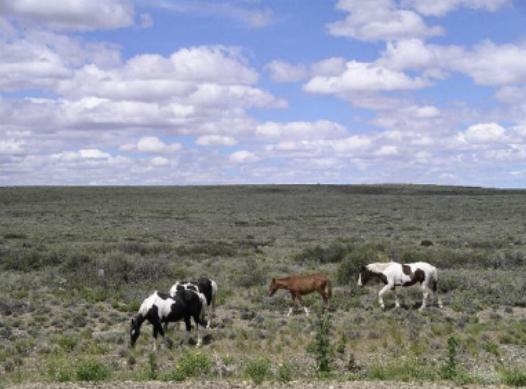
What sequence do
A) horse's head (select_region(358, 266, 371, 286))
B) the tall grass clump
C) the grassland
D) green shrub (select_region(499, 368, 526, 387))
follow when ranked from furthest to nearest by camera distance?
horse's head (select_region(358, 266, 371, 286))
the grassland
the tall grass clump
green shrub (select_region(499, 368, 526, 387))

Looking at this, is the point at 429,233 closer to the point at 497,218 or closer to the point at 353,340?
the point at 497,218

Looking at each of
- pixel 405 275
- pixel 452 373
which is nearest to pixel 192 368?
pixel 452 373

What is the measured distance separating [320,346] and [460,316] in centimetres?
710

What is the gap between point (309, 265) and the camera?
27359 millimetres

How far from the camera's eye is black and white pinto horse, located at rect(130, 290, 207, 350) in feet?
47.1

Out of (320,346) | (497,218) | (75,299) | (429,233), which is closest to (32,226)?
(429,233)

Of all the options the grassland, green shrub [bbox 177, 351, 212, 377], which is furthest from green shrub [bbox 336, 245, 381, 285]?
green shrub [bbox 177, 351, 212, 377]

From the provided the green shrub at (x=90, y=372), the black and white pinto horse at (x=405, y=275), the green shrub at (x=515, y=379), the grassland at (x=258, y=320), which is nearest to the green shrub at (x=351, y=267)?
the grassland at (x=258, y=320)

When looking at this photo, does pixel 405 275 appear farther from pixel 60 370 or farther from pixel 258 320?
pixel 60 370

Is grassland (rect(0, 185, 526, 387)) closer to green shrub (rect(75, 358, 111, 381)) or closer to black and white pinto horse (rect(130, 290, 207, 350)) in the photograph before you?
green shrub (rect(75, 358, 111, 381))

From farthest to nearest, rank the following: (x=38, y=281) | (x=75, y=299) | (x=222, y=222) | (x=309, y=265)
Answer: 1. (x=222, y=222)
2. (x=309, y=265)
3. (x=38, y=281)
4. (x=75, y=299)

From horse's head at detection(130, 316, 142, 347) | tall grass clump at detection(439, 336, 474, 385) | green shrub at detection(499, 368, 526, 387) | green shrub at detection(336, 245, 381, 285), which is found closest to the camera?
green shrub at detection(499, 368, 526, 387)

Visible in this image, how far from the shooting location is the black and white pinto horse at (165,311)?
47.1 feet

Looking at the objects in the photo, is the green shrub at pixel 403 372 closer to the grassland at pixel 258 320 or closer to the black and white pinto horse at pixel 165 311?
the grassland at pixel 258 320
